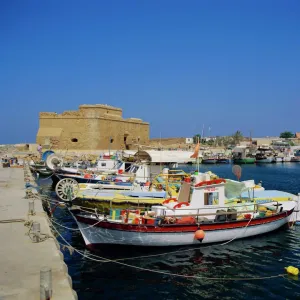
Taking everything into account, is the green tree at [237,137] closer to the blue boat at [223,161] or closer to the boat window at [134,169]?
the blue boat at [223,161]

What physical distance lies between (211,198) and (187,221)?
1572 millimetres

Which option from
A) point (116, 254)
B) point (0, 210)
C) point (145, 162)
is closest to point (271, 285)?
point (116, 254)

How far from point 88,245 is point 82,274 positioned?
181cm

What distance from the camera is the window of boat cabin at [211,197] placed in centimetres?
1209

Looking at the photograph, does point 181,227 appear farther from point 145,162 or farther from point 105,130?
point 105,130

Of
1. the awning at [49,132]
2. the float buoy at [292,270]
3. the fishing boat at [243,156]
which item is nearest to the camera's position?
the float buoy at [292,270]

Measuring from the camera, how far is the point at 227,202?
44.2 feet

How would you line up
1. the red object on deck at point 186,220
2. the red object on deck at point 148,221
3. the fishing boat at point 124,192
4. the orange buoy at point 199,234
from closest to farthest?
1. the orange buoy at point 199,234
2. the red object on deck at point 148,221
3. the red object on deck at point 186,220
4. the fishing boat at point 124,192

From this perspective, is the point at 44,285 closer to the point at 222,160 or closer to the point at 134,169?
the point at 134,169

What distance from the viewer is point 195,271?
961 cm

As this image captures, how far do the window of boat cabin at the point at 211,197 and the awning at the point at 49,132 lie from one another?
42021mm

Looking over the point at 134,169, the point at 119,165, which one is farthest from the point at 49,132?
the point at 134,169

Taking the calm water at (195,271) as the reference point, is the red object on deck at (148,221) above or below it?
above

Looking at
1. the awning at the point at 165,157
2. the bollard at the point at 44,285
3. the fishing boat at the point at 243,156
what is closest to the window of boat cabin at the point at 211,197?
the awning at the point at 165,157
